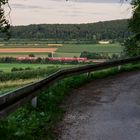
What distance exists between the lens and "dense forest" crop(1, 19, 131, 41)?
201 feet

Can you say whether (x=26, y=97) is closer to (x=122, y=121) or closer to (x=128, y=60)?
(x=122, y=121)

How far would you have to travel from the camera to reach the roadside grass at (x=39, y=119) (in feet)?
26.3

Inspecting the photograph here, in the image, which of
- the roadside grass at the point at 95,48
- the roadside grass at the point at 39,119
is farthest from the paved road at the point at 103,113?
the roadside grass at the point at 95,48

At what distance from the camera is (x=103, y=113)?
1084 centimetres

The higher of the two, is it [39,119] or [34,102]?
[34,102]

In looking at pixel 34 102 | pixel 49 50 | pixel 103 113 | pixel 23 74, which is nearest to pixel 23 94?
pixel 34 102

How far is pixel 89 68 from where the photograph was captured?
18875 mm

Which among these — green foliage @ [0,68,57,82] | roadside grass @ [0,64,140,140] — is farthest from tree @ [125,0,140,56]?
roadside grass @ [0,64,140,140]

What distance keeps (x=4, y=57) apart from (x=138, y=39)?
71.9 feet

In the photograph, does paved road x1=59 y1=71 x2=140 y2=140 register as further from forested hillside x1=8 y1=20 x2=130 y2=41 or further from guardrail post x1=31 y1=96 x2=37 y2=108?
forested hillside x1=8 y1=20 x2=130 y2=41

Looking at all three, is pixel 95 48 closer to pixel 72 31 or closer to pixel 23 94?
pixel 72 31

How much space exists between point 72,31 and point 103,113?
56.5 m

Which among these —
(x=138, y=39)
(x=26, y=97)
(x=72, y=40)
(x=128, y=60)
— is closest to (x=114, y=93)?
(x=26, y=97)

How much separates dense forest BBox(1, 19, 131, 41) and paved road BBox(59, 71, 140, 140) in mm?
43299
